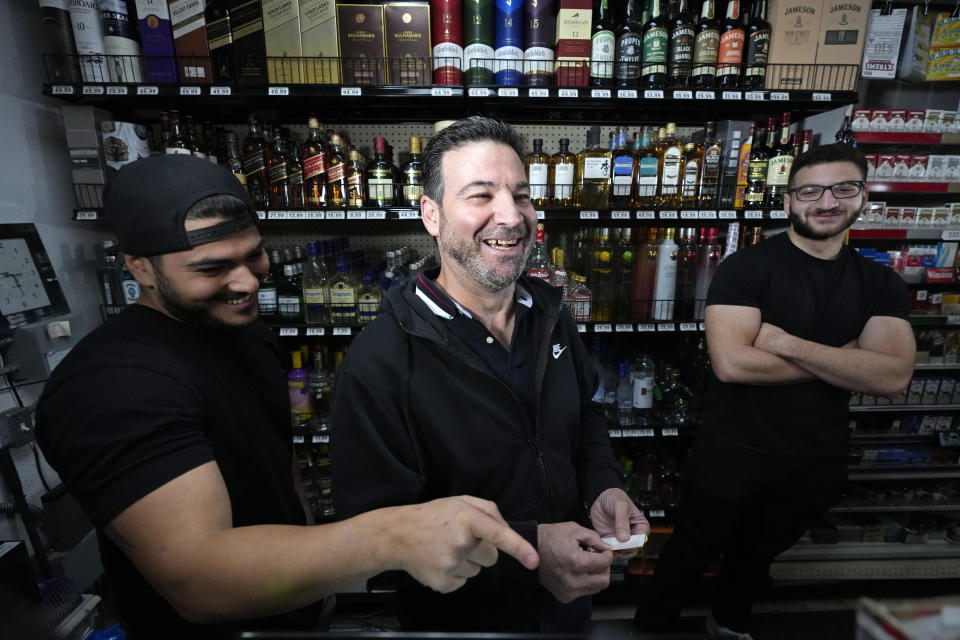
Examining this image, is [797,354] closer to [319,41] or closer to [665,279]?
[665,279]

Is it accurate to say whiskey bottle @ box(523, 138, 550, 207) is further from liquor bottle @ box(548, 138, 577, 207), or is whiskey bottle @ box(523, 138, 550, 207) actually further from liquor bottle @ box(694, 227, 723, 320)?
liquor bottle @ box(694, 227, 723, 320)

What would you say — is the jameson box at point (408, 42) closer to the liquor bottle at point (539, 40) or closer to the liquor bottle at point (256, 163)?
the liquor bottle at point (539, 40)

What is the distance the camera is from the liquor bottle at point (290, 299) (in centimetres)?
233

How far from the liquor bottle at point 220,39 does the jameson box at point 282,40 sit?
0.59ft

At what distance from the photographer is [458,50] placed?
6.95 ft

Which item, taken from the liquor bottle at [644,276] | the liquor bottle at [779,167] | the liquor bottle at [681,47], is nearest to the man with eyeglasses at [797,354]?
the liquor bottle at [779,167]

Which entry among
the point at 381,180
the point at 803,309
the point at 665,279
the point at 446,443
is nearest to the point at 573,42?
the point at 381,180

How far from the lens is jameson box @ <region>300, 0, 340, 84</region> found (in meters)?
2.05

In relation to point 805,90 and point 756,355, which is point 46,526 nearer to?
point 756,355

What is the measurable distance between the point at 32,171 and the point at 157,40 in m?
0.90

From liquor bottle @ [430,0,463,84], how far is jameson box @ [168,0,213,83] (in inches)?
44.7

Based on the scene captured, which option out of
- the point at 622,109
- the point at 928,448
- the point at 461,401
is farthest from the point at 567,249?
the point at 928,448

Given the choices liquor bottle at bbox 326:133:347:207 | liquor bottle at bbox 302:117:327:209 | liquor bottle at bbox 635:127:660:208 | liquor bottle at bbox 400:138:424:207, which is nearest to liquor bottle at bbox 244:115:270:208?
liquor bottle at bbox 302:117:327:209

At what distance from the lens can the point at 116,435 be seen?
0.80m
